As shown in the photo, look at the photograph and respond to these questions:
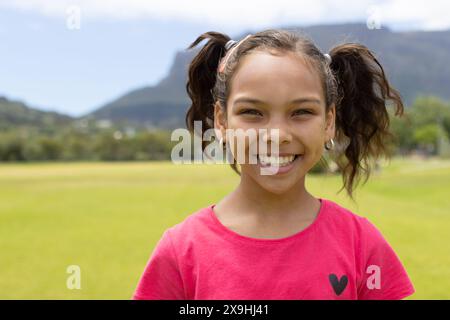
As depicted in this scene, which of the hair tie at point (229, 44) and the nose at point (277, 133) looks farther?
the hair tie at point (229, 44)

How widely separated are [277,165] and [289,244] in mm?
252

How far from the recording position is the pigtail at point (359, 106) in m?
2.00

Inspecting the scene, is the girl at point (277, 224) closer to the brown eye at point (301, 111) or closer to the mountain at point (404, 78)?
the brown eye at point (301, 111)

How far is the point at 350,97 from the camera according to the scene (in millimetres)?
2043

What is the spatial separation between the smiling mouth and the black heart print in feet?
1.23

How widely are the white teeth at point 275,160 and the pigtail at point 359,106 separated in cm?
43

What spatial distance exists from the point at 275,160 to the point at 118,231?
34.9 feet

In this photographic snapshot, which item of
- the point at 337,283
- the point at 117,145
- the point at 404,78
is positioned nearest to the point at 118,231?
the point at 337,283

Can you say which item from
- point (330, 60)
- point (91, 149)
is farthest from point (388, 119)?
point (91, 149)

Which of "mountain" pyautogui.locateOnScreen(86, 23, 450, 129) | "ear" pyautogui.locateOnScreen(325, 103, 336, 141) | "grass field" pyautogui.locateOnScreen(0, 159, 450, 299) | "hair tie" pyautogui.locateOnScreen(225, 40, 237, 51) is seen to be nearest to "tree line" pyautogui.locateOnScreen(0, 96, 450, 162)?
"grass field" pyautogui.locateOnScreen(0, 159, 450, 299)

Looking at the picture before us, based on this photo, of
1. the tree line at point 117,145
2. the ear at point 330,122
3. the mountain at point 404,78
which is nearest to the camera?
the ear at point 330,122

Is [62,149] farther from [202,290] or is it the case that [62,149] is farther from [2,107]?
[202,290]

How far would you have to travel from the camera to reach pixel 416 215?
13398mm

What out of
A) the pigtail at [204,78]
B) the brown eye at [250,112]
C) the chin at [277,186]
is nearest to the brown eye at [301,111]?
the brown eye at [250,112]
